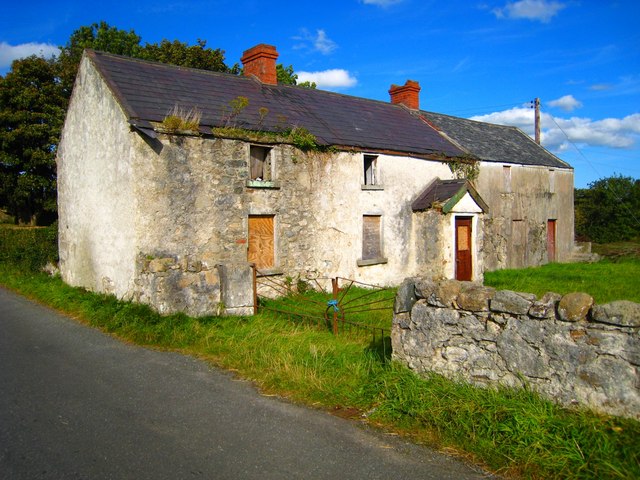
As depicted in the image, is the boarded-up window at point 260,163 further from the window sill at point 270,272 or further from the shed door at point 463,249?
the shed door at point 463,249

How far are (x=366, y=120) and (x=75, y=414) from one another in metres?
14.4

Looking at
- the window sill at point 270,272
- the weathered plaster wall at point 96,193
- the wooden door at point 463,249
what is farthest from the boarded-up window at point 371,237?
the weathered plaster wall at point 96,193

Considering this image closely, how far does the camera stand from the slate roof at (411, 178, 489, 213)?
16.9 metres

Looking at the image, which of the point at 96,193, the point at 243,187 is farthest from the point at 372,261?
the point at 96,193

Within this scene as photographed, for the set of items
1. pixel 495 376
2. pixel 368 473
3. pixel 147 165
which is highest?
pixel 147 165

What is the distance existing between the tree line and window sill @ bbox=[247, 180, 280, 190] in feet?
60.5

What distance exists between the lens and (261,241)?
45.1ft

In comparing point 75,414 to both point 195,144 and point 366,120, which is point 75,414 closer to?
point 195,144

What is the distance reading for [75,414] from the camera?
6148 mm

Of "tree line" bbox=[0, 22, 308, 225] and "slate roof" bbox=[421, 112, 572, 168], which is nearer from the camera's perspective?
"slate roof" bbox=[421, 112, 572, 168]

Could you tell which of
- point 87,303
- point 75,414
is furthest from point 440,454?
point 87,303

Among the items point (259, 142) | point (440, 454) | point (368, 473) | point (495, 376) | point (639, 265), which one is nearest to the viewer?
point (368, 473)

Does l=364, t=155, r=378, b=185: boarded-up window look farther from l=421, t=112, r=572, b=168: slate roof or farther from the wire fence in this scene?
l=421, t=112, r=572, b=168: slate roof

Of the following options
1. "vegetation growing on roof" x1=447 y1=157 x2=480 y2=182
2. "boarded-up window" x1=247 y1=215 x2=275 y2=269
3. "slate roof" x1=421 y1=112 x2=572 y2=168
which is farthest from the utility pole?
"boarded-up window" x1=247 y1=215 x2=275 y2=269
